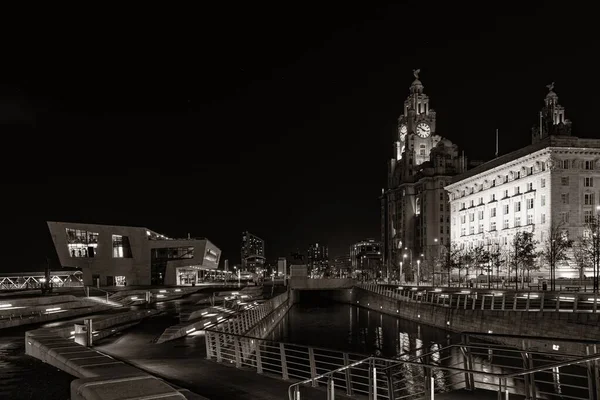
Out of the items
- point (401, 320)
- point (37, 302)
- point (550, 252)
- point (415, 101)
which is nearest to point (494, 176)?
point (550, 252)

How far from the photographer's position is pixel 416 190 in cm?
16688

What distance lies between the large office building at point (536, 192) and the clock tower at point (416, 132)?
48082 mm

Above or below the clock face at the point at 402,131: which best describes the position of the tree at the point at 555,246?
below

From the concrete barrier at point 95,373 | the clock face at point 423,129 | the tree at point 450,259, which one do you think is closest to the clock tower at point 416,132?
the clock face at point 423,129

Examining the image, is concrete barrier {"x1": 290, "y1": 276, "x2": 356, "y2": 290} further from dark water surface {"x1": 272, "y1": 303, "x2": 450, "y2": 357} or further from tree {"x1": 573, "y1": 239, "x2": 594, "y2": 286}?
tree {"x1": 573, "y1": 239, "x2": 594, "y2": 286}

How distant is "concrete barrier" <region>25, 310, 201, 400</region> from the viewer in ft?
24.3

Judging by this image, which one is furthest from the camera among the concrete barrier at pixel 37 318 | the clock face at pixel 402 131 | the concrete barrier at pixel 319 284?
the clock face at pixel 402 131

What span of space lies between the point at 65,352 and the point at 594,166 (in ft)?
304

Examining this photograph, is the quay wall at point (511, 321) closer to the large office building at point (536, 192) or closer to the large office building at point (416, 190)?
the large office building at point (536, 192)

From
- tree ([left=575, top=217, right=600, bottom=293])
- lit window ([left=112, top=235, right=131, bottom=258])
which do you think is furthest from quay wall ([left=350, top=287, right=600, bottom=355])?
lit window ([left=112, top=235, right=131, bottom=258])

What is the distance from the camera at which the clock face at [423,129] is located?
178625mm

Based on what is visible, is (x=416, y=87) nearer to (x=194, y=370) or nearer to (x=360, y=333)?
(x=360, y=333)

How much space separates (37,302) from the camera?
44.9 meters

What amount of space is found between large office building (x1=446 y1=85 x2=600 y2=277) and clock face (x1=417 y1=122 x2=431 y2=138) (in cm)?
5299
